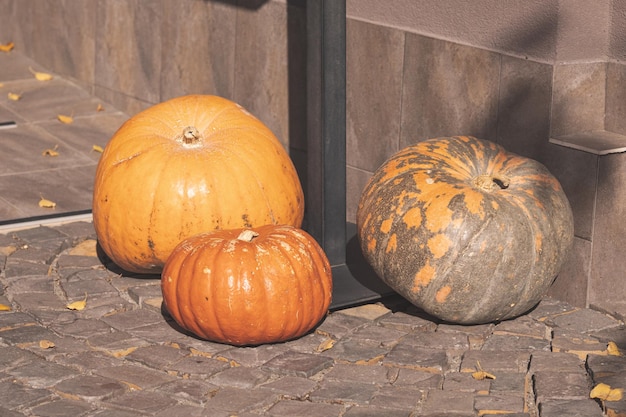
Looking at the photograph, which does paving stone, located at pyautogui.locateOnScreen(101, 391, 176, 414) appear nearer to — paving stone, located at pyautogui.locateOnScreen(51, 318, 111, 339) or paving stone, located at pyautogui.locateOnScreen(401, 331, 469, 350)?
paving stone, located at pyautogui.locateOnScreen(51, 318, 111, 339)

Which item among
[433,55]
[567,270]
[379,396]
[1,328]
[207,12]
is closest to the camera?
[379,396]

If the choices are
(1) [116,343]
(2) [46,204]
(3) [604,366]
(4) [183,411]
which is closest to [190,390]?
(4) [183,411]

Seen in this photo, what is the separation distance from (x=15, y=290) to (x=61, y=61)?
14.6ft

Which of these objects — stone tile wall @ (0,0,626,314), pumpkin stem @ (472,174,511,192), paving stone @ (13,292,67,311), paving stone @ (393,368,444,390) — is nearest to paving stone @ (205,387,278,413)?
paving stone @ (393,368,444,390)

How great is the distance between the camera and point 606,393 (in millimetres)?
4762

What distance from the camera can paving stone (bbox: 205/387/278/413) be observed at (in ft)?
15.4

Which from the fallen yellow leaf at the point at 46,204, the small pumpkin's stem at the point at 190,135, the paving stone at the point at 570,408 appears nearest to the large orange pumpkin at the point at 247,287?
the small pumpkin's stem at the point at 190,135

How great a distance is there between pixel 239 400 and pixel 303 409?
0.27m

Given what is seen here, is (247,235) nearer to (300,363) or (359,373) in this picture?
(300,363)

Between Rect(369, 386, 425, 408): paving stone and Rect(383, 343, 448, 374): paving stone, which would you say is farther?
Rect(383, 343, 448, 374): paving stone

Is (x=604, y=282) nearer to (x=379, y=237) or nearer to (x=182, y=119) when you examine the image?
(x=379, y=237)

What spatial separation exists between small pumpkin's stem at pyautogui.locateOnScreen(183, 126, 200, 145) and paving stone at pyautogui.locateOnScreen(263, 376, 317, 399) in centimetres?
156

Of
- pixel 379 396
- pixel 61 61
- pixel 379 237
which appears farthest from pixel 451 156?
pixel 61 61

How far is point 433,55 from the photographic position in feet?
20.9
